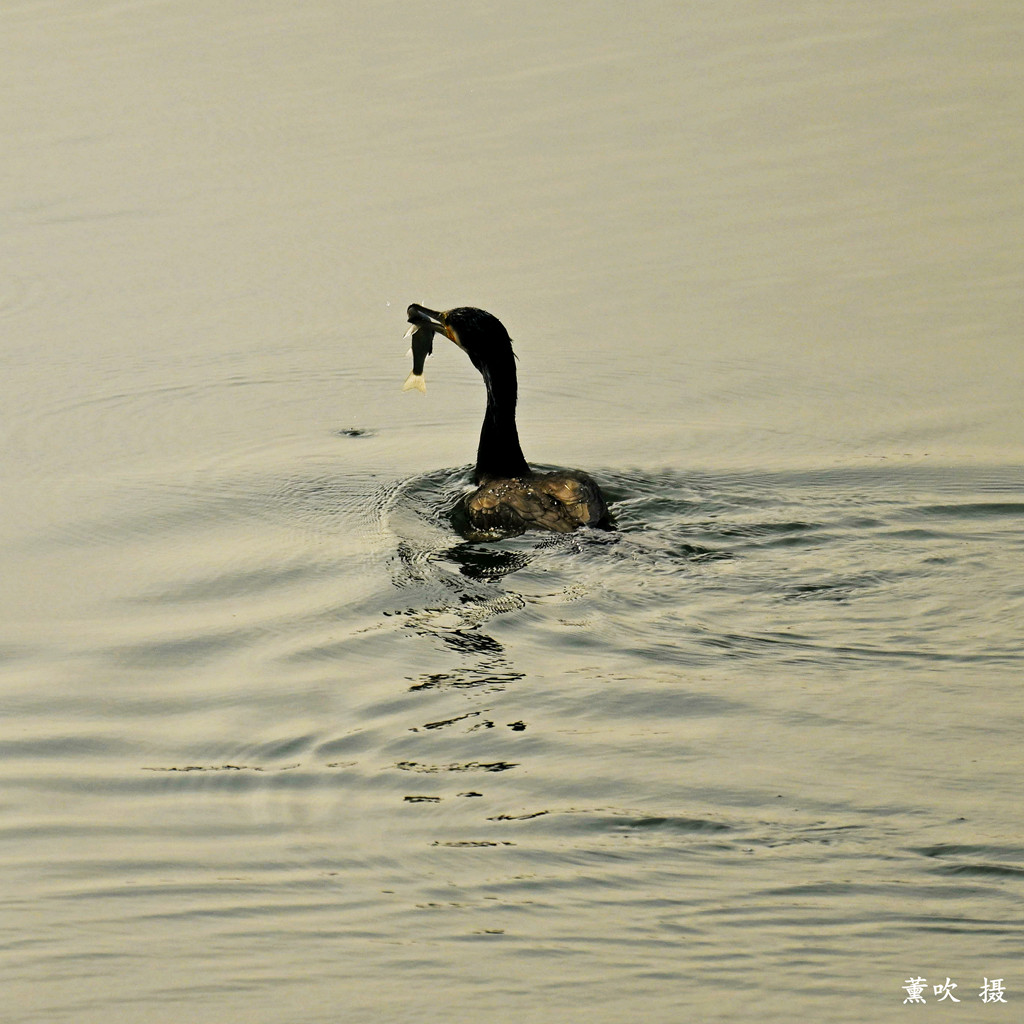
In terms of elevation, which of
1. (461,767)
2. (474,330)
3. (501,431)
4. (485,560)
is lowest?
(461,767)

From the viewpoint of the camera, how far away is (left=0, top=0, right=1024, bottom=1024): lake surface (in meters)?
5.64

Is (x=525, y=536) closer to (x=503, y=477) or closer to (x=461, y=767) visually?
(x=503, y=477)

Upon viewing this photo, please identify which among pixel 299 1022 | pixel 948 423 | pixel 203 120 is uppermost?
pixel 203 120

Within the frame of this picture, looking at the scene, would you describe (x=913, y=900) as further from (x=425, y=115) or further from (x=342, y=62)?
(x=342, y=62)

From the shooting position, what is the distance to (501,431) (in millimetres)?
10219

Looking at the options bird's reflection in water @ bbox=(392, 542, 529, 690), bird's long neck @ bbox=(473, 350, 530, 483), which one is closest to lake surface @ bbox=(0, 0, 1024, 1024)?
bird's reflection in water @ bbox=(392, 542, 529, 690)

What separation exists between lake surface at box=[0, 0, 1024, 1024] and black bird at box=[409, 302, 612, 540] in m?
0.19

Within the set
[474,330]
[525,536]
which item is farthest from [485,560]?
[474,330]

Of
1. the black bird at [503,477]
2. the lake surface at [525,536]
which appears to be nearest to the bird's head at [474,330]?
the black bird at [503,477]

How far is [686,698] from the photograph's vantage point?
743 cm

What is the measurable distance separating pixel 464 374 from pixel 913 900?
311 inches

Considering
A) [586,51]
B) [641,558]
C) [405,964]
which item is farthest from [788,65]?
[405,964]

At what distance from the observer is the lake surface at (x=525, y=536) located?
222 inches

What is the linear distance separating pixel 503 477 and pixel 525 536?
23.3 inches
